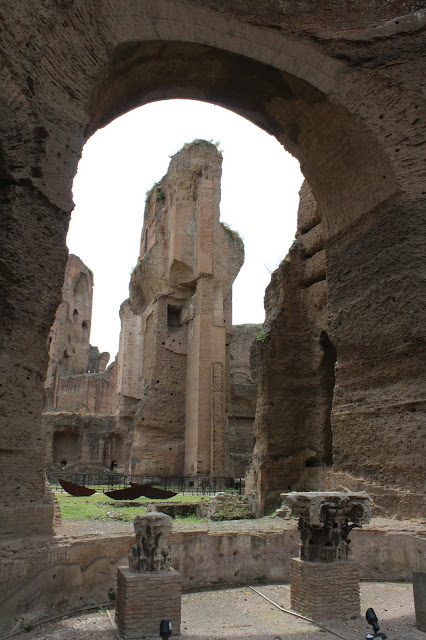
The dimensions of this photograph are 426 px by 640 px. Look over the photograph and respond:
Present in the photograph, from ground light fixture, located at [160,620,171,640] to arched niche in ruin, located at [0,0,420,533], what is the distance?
60.7 inches

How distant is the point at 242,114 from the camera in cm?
845

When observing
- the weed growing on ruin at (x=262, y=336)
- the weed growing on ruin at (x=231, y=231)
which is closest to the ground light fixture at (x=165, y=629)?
the weed growing on ruin at (x=262, y=336)

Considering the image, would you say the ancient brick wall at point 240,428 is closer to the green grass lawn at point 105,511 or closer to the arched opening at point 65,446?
the green grass lawn at point 105,511

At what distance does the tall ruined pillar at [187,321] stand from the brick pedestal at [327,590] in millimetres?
12436

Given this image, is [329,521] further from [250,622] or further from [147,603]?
[147,603]

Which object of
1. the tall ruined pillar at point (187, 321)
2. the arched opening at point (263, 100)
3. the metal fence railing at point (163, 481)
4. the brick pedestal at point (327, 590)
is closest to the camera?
the brick pedestal at point (327, 590)

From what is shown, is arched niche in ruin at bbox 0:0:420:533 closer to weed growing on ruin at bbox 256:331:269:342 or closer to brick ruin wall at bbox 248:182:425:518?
brick ruin wall at bbox 248:182:425:518

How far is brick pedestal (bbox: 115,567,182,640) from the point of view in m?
4.14

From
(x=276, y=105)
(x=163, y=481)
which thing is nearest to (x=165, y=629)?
(x=276, y=105)

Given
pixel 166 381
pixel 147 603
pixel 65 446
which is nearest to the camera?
pixel 147 603

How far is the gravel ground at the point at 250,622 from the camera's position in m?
4.20

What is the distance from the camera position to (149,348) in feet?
67.1

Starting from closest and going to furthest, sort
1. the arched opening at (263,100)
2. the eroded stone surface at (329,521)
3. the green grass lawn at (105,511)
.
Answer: the eroded stone surface at (329,521), the arched opening at (263,100), the green grass lawn at (105,511)

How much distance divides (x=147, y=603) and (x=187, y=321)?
15.8 meters
